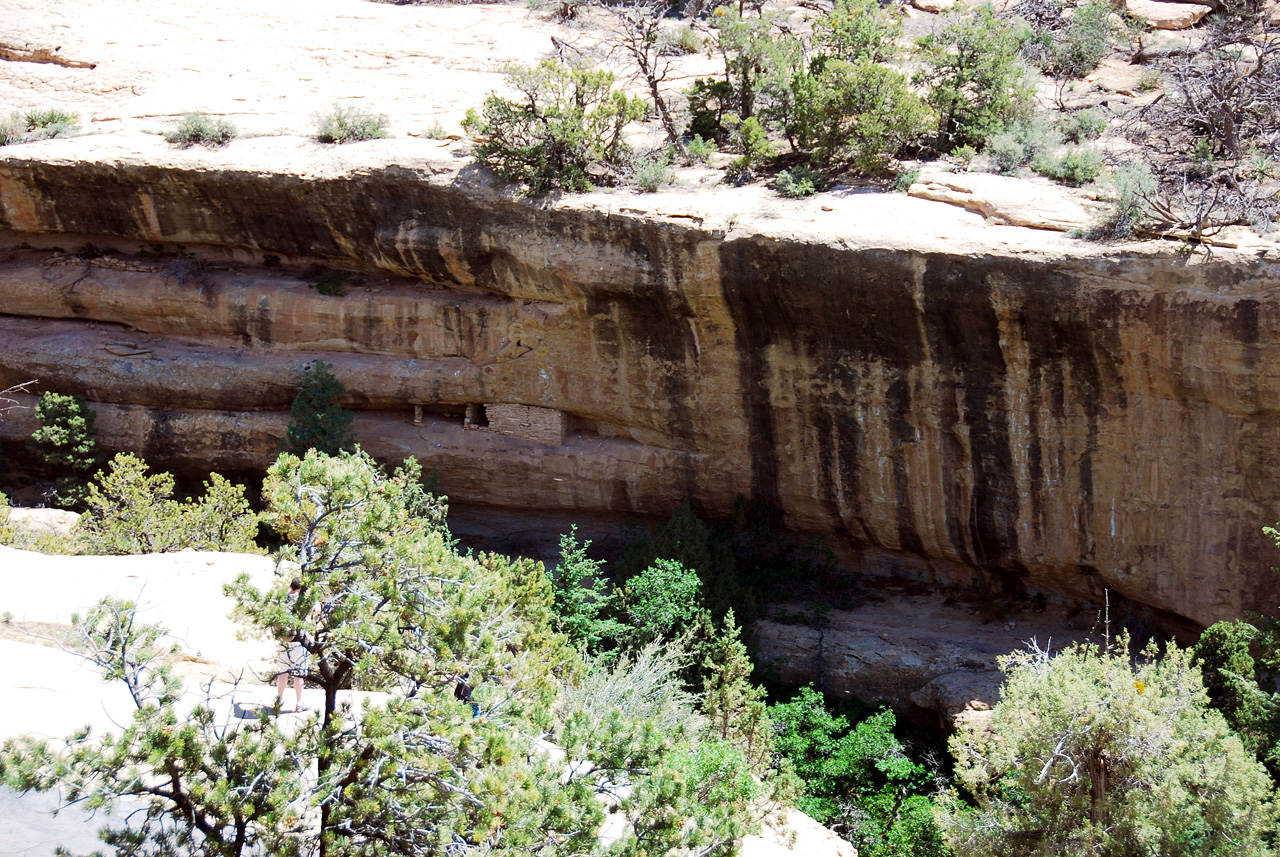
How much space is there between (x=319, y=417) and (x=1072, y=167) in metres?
10.00

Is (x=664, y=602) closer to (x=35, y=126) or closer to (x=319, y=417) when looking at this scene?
(x=319, y=417)

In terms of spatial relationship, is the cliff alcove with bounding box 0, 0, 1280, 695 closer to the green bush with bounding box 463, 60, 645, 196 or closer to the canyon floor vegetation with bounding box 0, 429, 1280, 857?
the green bush with bounding box 463, 60, 645, 196

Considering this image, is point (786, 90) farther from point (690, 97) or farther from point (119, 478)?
point (119, 478)

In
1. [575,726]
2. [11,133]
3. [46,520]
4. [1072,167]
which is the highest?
[11,133]

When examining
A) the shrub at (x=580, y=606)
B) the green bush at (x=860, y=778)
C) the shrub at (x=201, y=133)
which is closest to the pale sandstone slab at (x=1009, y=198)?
the green bush at (x=860, y=778)

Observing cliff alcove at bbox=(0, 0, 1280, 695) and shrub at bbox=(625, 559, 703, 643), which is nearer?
cliff alcove at bbox=(0, 0, 1280, 695)

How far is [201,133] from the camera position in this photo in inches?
525

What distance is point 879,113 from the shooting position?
12180 millimetres

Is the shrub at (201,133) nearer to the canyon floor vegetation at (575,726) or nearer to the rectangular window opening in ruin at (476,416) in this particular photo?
the canyon floor vegetation at (575,726)

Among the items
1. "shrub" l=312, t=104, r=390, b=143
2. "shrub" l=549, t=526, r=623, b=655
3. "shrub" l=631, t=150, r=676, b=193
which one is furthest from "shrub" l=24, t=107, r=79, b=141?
"shrub" l=549, t=526, r=623, b=655

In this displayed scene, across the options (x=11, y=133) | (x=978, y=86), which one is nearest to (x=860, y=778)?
(x=978, y=86)

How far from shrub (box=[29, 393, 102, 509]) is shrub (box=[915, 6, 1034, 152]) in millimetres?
12702

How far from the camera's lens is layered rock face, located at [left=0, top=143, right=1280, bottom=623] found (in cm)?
1005

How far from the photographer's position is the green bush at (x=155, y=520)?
1232cm
